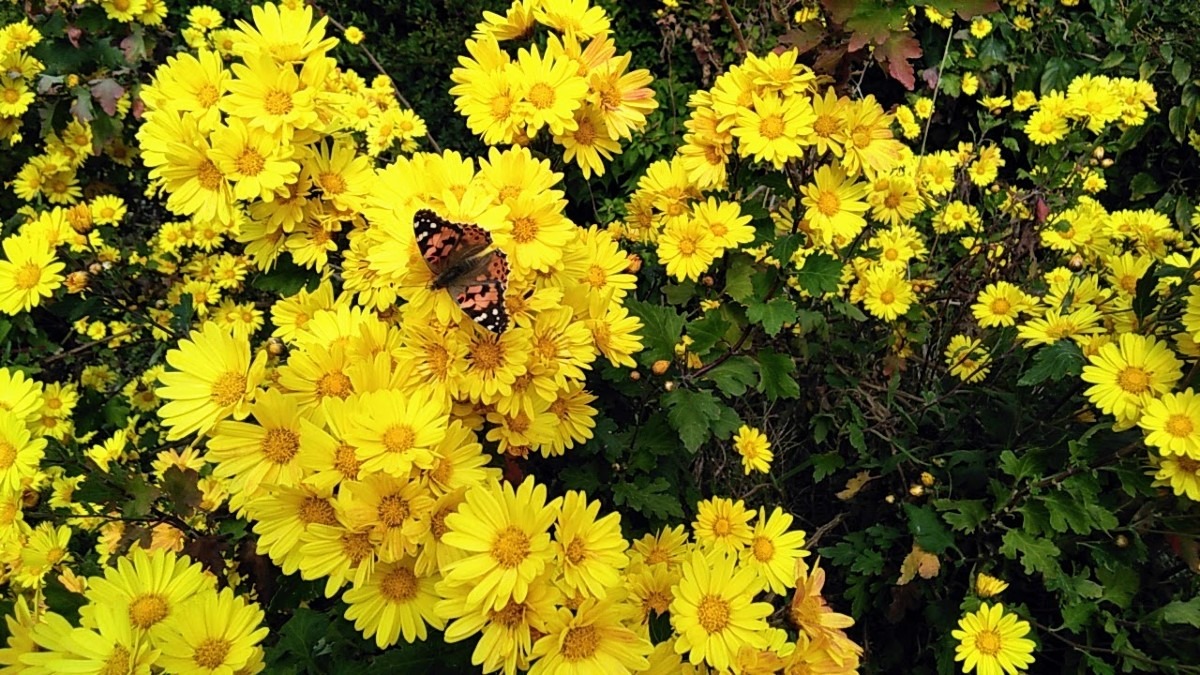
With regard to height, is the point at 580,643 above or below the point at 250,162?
below

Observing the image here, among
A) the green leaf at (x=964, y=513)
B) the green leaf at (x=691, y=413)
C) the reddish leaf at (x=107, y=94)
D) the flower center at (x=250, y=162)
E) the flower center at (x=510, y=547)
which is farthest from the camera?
the reddish leaf at (x=107, y=94)

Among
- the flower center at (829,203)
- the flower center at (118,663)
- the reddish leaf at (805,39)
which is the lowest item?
the flower center at (118,663)

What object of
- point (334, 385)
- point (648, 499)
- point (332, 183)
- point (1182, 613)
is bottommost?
point (1182, 613)

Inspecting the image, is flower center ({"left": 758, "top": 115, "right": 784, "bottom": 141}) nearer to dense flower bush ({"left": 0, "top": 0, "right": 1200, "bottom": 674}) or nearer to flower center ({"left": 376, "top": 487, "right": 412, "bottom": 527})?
dense flower bush ({"left": 0, "top": 0, "right": 1200, "bottom": 674})

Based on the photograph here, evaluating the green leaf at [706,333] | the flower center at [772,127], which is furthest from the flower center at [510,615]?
the flower center at [772,127]

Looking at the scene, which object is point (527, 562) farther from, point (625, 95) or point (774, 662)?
point (625, 95)

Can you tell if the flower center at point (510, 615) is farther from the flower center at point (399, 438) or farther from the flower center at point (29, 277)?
the flower center at point (29, 277)

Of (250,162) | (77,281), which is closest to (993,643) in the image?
(250,162)

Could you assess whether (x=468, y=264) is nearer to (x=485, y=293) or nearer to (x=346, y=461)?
(x=485, y=293)
